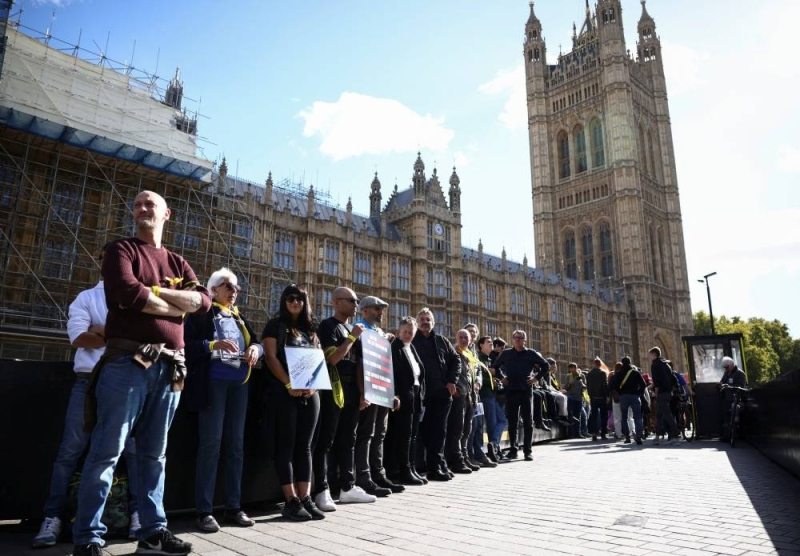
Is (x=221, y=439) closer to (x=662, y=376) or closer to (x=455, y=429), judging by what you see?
(x=455, y=429)

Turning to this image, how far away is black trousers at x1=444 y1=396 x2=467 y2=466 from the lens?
7.07 meters

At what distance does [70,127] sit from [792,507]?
69.1 ft

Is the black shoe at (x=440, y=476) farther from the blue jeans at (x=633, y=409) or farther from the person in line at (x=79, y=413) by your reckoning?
the blue jeans at (x=633, y=409)

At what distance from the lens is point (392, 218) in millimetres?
38312

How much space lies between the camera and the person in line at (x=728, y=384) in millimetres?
11353

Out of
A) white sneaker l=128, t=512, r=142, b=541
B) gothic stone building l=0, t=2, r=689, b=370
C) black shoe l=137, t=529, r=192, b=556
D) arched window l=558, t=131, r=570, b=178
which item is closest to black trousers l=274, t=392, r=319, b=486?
white sneaker l=128, t=512, r=142, b=541

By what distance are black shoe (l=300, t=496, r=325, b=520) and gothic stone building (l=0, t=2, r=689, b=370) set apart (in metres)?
14.8

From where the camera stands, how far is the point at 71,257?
1888 centimetres

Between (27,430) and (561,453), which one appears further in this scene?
(561,453)

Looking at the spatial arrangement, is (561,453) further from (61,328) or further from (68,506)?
(61,328)

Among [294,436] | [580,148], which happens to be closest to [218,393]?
[294,436]

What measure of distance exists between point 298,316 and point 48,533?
230 centimetres

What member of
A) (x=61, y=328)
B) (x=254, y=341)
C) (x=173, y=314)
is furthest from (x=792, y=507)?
(x=61, y=328)

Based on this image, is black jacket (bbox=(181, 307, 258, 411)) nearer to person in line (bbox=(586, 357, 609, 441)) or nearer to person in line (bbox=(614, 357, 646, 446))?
person in line (bbox=(614, 357, 646, 446))
